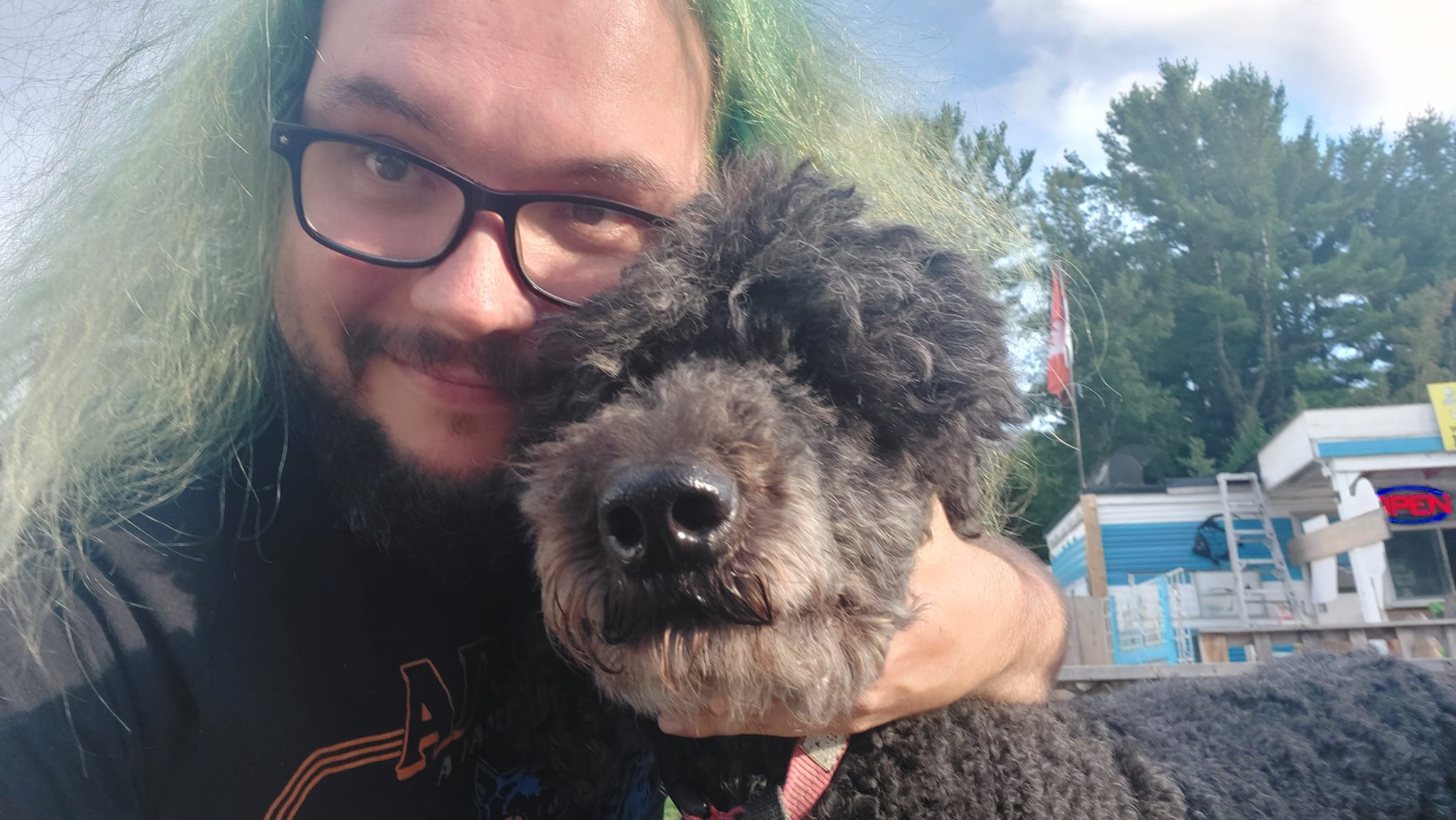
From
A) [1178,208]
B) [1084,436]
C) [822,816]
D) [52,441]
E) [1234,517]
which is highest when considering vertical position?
[1178,208]

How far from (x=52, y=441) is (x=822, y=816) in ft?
5.91

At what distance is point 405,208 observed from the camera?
6.27 feet

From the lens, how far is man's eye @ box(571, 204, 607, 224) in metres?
2.01

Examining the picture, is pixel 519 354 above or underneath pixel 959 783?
above

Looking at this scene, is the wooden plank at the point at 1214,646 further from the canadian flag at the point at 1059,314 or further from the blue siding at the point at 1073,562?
the blue siding at the point at 1073,562

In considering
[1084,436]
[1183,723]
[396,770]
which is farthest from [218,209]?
[1084,436]

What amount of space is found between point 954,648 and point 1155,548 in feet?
61.3

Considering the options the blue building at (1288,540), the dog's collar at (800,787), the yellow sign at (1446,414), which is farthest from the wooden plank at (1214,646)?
the yellow sign at (1446,414)

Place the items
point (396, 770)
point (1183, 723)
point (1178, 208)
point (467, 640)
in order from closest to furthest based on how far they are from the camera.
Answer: point (396, 770)
point (467, 640)
point (1183, 723)
point (1178, 208)

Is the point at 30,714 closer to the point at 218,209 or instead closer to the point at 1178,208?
the point at 218,209

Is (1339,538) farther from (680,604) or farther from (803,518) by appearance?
(680,604)

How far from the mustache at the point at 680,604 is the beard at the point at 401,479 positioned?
52 cm

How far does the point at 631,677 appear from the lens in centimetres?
149

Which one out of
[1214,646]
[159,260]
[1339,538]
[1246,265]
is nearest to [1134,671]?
[1214,646]
